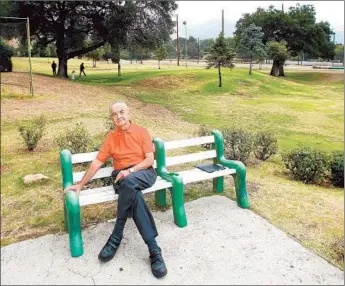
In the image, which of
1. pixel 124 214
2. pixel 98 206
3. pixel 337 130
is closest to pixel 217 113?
pixel 337 130

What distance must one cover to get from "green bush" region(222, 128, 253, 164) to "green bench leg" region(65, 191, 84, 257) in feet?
14.2

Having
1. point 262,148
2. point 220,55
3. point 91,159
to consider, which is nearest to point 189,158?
point 91,159

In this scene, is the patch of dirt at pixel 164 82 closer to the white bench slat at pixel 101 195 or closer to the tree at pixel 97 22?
the tree at pixel 97 22

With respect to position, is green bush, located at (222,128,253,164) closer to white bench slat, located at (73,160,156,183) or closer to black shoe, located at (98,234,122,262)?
white bench slat, located at (73,160,156,183)

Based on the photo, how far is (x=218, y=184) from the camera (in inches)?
207

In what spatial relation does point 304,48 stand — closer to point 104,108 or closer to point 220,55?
point 220,55

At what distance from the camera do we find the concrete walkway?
130 inches

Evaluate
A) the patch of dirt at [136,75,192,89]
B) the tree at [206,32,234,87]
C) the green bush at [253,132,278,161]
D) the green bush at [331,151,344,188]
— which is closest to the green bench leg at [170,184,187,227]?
the green bush at [331,151,344,188]

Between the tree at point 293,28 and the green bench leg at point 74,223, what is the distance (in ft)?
128

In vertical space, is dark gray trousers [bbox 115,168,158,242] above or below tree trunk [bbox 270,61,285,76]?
below

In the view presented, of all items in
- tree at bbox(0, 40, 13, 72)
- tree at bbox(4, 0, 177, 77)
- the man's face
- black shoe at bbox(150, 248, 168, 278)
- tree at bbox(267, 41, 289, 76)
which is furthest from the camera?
tree at bbox(267, 41, 289, 76)

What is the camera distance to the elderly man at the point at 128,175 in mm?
3461

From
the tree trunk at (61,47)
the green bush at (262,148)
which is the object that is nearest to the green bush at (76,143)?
the green bush at (262,148)

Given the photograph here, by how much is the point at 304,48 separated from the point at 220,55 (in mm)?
20797
